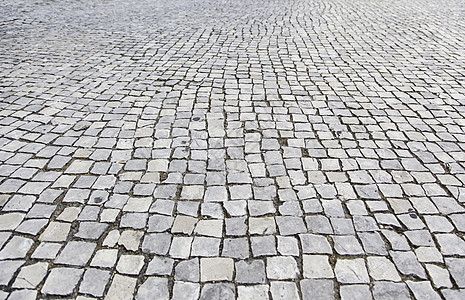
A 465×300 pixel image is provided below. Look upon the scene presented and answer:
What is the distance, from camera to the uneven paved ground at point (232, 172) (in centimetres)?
273

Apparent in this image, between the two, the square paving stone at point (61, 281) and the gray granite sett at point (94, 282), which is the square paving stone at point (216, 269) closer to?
the gray granite sett at point (94, 282)

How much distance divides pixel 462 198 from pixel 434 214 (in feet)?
1.46

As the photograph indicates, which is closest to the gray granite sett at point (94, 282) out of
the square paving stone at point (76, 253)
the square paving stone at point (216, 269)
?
the square paving stone at point (76, 253)

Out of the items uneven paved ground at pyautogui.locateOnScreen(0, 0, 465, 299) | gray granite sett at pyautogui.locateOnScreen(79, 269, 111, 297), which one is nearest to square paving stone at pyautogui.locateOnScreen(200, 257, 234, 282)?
uneven paved ground at pyautogui.locateOnScreen(0, 0, 465, 299)

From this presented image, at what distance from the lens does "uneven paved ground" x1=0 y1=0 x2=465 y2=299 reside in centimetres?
273

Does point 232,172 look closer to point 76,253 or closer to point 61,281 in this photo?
point 76,253

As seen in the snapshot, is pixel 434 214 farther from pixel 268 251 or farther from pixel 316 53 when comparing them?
pixel 316 53

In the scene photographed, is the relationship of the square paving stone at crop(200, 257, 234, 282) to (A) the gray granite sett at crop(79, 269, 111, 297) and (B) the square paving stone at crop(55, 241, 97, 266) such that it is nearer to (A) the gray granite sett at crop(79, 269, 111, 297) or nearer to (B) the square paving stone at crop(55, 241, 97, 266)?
(A) the gray granite sett at crop(79, 269, 111, 297)

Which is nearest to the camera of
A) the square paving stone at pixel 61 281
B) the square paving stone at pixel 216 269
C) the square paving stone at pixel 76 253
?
the square paving stone at pixel 61 281

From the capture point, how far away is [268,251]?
2.91 m

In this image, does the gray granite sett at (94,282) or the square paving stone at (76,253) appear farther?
the square paving stone at (76,253)

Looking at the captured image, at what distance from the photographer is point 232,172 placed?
3834 millimetres

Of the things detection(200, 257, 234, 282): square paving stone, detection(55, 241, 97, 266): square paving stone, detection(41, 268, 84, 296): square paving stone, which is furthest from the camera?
detection(55, 241, 97, 266): square paving stone

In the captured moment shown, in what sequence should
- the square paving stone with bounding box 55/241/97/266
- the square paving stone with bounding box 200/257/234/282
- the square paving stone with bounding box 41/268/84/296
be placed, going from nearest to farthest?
1. the square paving stone with bounding box 41/268/84/296
2. the square paving stone with bounding box 200/257/234/282
3. the square paving stone with bounding box 55/241/97/266
